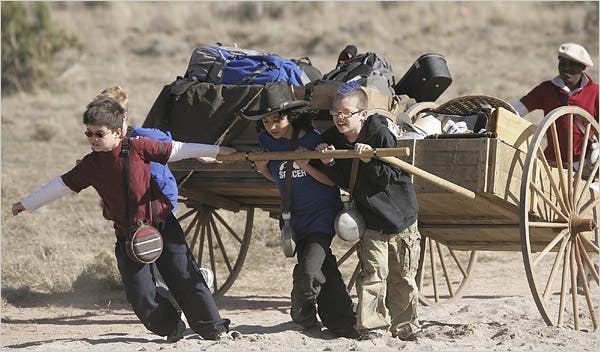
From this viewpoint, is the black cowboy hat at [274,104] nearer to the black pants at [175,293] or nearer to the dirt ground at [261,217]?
the black pants at [175,293]

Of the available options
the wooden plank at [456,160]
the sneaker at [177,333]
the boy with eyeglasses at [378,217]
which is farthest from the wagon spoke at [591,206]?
the sneaker at [177,333]

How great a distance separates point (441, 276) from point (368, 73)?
3.82 metres

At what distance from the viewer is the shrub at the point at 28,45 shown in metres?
23.7

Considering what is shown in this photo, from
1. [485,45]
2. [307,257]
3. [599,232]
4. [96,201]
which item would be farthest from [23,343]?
[485,45]

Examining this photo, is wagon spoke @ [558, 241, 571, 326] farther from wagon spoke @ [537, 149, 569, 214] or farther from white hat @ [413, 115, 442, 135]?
white hat @ [413, 115, 442, 135]

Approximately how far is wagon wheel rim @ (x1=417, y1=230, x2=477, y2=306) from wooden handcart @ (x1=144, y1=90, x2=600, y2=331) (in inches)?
3.6

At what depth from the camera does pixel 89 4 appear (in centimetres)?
3500

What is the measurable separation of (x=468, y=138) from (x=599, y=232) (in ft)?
4.95

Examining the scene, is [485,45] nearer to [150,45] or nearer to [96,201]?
[150,45]

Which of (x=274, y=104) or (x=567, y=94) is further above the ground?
(x=567, y=94)

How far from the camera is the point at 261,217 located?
13570mm

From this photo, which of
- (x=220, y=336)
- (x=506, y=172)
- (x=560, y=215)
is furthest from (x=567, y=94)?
(x=220, y=336)

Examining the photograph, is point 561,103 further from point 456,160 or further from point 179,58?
point 179,58

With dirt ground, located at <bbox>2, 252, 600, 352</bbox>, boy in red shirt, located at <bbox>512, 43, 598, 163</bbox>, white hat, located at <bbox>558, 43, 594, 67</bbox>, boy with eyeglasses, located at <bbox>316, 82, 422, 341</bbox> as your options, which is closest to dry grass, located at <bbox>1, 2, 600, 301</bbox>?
dirt ground, located at <bbox>2, 252, 600, 352</bbox>
